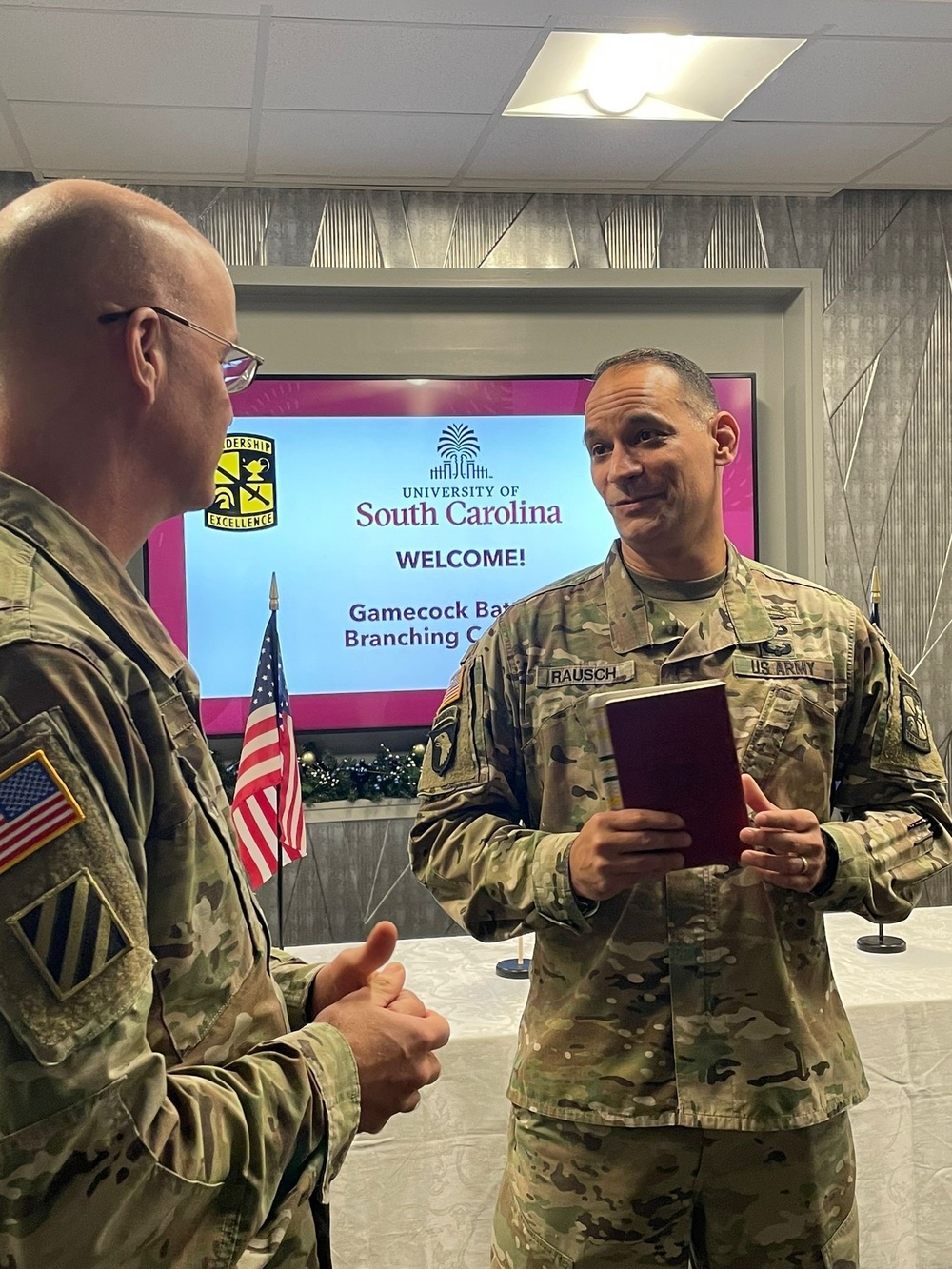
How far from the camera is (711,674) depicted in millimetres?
1388

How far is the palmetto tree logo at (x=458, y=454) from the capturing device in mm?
3656

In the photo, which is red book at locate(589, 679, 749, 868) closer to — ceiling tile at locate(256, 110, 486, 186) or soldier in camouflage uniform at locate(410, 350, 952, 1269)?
soldier in camouflage uniform at locate(410, 350, 952, 1269)

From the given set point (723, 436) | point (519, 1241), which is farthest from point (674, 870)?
point (723, 436)

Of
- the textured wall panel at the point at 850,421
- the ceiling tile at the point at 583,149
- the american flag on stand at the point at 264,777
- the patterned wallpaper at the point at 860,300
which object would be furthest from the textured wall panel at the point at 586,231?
the american flag on stand at the point at 264,777

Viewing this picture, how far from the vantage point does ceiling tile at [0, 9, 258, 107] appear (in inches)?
95.0

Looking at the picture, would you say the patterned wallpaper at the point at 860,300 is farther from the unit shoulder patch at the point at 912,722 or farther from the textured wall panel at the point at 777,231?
the unit shoulder patch at the point at 912,722

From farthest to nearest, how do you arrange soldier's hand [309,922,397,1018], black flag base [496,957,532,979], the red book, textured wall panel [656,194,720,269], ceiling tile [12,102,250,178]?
1. textured wall panel [656,194,720,269]
2. ceiling tile [12,102,250,178]
3. black flag base [496,957,532,979]
4. the red book
5. soldier's hand [309,922,397,1018]

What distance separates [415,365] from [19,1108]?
3321mm

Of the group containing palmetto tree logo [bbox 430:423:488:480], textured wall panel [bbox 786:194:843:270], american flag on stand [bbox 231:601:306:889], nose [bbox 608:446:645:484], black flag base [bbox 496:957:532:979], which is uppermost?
textured wall panel [bbox 786:194:843:270]

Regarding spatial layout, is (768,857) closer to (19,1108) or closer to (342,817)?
(19,1108)

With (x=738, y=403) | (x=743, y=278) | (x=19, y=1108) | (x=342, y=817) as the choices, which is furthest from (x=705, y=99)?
(x=19, y=1108)

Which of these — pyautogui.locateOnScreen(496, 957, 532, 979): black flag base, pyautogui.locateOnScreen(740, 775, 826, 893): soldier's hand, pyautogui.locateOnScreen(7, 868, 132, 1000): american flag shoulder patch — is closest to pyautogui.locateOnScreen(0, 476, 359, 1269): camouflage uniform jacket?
pyautogui.locateOnScreen(7, 868, 132, 1000): american flag shoulder patch

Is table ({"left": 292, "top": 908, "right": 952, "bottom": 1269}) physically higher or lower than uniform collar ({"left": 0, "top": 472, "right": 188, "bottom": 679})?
lower

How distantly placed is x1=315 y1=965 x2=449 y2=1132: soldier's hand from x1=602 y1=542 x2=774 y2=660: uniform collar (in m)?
0.68
